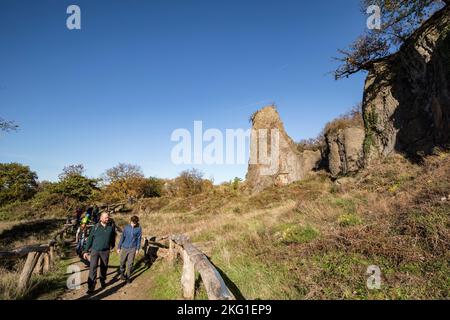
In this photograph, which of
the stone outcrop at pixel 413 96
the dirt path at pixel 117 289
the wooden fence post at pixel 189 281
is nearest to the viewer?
the wooden fence post at pixel 189 281

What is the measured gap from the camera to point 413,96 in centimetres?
1584

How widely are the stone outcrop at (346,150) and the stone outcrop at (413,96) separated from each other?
7.55 feet

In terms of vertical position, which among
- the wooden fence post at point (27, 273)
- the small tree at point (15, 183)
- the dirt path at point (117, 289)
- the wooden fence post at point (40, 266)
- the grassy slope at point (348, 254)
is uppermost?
the small tree at point (15, 183)

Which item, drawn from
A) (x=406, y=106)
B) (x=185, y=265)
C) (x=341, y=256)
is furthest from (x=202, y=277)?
(x=406, y=106)

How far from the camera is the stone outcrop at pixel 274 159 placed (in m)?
30.0

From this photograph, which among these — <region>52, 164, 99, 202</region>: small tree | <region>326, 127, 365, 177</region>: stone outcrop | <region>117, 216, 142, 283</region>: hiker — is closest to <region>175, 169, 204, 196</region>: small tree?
<region>52, 164, 99, 202</region>: small tree

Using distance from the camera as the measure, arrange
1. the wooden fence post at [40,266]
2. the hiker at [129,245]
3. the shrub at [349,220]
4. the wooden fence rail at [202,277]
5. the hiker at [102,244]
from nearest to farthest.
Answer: the wooden fence rail at [202,277] → the hiker at [102,244] → the shrub at [349,220] → the hiker at [129,245] → the wooden fence post at [40,266]

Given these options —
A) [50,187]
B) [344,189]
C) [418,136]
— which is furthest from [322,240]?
[50,187]

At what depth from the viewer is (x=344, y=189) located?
14.9 m

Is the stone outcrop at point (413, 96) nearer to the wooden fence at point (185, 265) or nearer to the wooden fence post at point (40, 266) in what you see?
the wooden fence at point (185, 265)

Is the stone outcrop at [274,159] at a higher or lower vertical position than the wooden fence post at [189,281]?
higher

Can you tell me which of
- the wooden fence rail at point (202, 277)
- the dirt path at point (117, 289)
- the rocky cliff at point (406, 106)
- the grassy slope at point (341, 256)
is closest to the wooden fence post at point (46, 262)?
the grassy slope at point (341, 256)

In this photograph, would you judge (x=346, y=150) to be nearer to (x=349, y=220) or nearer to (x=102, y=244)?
(x=349, y=220)

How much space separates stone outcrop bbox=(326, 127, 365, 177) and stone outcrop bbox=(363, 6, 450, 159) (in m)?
2.30
